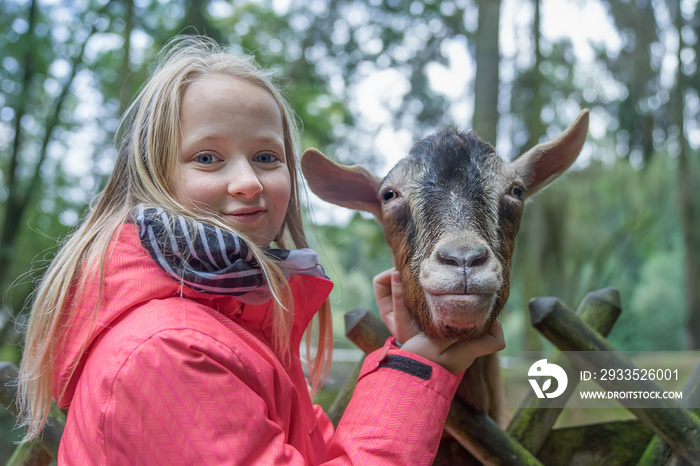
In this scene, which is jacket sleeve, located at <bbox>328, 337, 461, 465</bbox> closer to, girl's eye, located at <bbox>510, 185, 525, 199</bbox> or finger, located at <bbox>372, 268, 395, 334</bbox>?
finger, located at <bbox>372, 268, 395, 334</bbox>

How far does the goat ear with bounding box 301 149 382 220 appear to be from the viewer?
2324 mm

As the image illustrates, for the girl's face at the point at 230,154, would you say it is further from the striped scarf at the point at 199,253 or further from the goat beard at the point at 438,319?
the goat beard at the point at 438,319

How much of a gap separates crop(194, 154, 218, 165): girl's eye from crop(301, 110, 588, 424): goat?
0.63 m

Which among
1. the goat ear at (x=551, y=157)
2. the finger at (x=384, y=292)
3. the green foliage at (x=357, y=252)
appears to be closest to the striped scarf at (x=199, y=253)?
the finger at (x=384, y=292)

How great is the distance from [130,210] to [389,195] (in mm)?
1051

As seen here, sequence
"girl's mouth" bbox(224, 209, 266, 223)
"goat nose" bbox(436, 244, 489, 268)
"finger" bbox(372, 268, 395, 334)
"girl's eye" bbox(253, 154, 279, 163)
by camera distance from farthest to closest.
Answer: "finger" bbox(372, 268, 395, 334)
"girl's eye" bbox(253, 154, 279, 163)
"girl's mouth" bbox(224, 209, 266, 223)
"goat nose" bbox(436, 244, 489, 268)

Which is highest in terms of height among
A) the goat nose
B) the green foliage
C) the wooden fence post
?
the goat nose

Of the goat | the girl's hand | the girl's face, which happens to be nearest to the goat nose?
the goat

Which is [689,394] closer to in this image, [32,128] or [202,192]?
[202,192]

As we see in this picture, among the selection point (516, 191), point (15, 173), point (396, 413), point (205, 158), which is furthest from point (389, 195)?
point (15, 173)

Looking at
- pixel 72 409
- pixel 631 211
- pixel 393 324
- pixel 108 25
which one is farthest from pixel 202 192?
pixel 631 211

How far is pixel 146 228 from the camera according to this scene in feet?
4.99

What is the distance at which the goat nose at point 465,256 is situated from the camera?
1.60 meters

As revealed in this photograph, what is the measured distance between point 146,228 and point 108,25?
35.8ft
